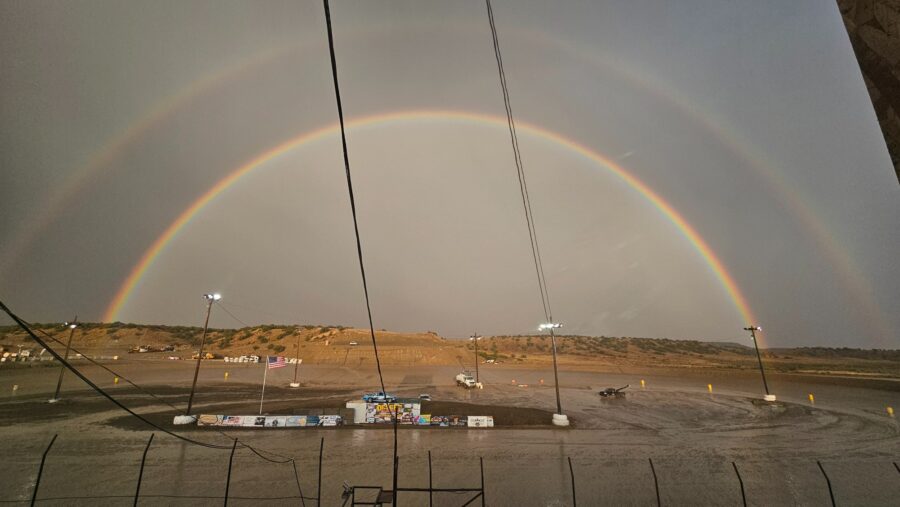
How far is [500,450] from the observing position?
24.6m

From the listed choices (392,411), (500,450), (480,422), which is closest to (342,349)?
(392,411)

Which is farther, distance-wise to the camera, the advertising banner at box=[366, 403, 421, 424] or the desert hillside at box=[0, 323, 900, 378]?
the desert hillside at box=[0, 323, 900, 378]

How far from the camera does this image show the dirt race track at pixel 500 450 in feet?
55.6

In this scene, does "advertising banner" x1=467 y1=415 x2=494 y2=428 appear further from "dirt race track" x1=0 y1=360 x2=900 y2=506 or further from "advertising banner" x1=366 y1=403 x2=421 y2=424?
"advertising banner" x1=366 y1=403 x2=421 y2=424

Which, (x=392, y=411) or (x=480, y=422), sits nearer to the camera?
(x=480, y=422)

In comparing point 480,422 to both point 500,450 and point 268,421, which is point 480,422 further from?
point 268,421

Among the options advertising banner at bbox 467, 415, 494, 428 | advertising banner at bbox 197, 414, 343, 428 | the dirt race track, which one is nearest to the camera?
the dirt race track

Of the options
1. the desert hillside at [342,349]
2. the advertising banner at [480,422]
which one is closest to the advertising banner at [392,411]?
the advertising banner at [480,422]

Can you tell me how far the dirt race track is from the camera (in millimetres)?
16938

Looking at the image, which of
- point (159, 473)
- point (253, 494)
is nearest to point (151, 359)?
point (159, 473)

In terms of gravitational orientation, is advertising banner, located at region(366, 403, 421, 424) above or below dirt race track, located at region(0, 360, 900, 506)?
above

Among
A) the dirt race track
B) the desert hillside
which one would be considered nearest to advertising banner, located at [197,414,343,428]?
the dirt race track

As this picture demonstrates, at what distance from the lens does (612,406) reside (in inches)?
1705

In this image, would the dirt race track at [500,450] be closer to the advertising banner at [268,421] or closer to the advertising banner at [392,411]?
the advertising banner at [268,421]
